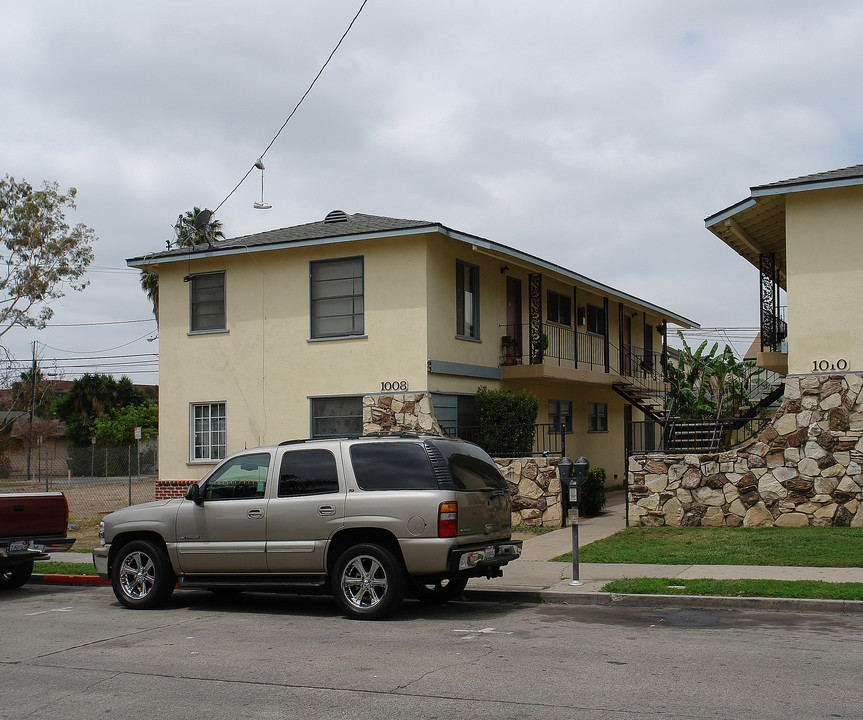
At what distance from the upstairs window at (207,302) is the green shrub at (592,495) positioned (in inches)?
349

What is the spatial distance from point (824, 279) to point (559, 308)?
9.08 meters

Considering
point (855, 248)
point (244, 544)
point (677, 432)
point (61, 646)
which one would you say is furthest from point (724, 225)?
point (61, 646)

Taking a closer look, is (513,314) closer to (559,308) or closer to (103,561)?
A: (559,308)

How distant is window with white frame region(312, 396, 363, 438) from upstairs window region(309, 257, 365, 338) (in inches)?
54.8

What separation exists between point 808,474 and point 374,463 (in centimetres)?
909

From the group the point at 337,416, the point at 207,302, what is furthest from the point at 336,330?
the point at 207,302

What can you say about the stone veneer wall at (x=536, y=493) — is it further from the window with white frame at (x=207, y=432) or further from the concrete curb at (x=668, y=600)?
the window with white frame at (x=207, y=432)

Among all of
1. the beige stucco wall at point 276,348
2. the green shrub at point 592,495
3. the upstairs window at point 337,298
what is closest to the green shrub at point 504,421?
the beige stucco wall at point 276,348

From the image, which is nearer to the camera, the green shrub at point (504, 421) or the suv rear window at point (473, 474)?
the suv rear window at point (473, 474)

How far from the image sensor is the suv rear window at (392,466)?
980 centimetres

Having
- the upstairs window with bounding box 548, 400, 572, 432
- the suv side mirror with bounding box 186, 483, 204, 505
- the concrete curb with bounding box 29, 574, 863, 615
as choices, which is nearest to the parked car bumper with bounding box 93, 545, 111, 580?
the suv side mirror with bounding box 186, 483, 204, 505

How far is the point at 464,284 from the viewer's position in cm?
1997

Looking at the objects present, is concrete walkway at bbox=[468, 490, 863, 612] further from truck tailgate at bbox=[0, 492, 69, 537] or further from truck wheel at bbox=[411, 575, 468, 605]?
truck tailgate at bbox=[0, 492, 69, 537]

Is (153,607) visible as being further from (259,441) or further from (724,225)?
(724,225)
